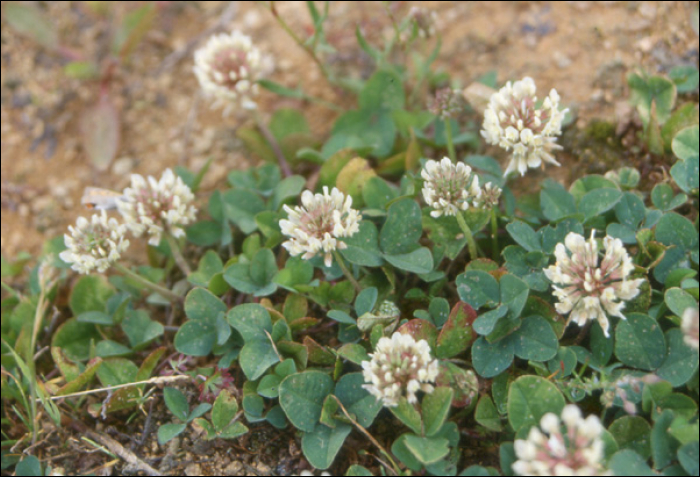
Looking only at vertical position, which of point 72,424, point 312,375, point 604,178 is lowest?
point 72,424

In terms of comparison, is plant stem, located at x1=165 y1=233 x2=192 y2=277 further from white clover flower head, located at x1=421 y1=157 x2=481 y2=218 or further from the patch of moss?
the patch of moss

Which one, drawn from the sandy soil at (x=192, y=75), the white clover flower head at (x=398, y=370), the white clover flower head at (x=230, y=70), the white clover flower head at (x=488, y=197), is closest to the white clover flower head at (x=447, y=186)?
the white clover flower head at (x=488, y=197)

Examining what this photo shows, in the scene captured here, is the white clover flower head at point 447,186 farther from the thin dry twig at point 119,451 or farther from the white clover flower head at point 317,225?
the thin dry twig at point 119,451

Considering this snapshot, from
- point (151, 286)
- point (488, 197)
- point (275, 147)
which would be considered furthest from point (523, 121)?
point (151, 286)

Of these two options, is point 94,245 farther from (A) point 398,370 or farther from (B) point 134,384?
(A) point 398,370

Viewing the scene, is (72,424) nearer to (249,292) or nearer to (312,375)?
(249,292)

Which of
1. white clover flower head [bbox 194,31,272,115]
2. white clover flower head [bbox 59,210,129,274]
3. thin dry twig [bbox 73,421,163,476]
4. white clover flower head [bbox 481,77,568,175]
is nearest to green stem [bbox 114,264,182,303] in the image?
white clover flower head [bbox 59,210,129,274]

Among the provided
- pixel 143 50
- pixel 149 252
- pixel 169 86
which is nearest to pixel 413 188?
pixel 149 252
